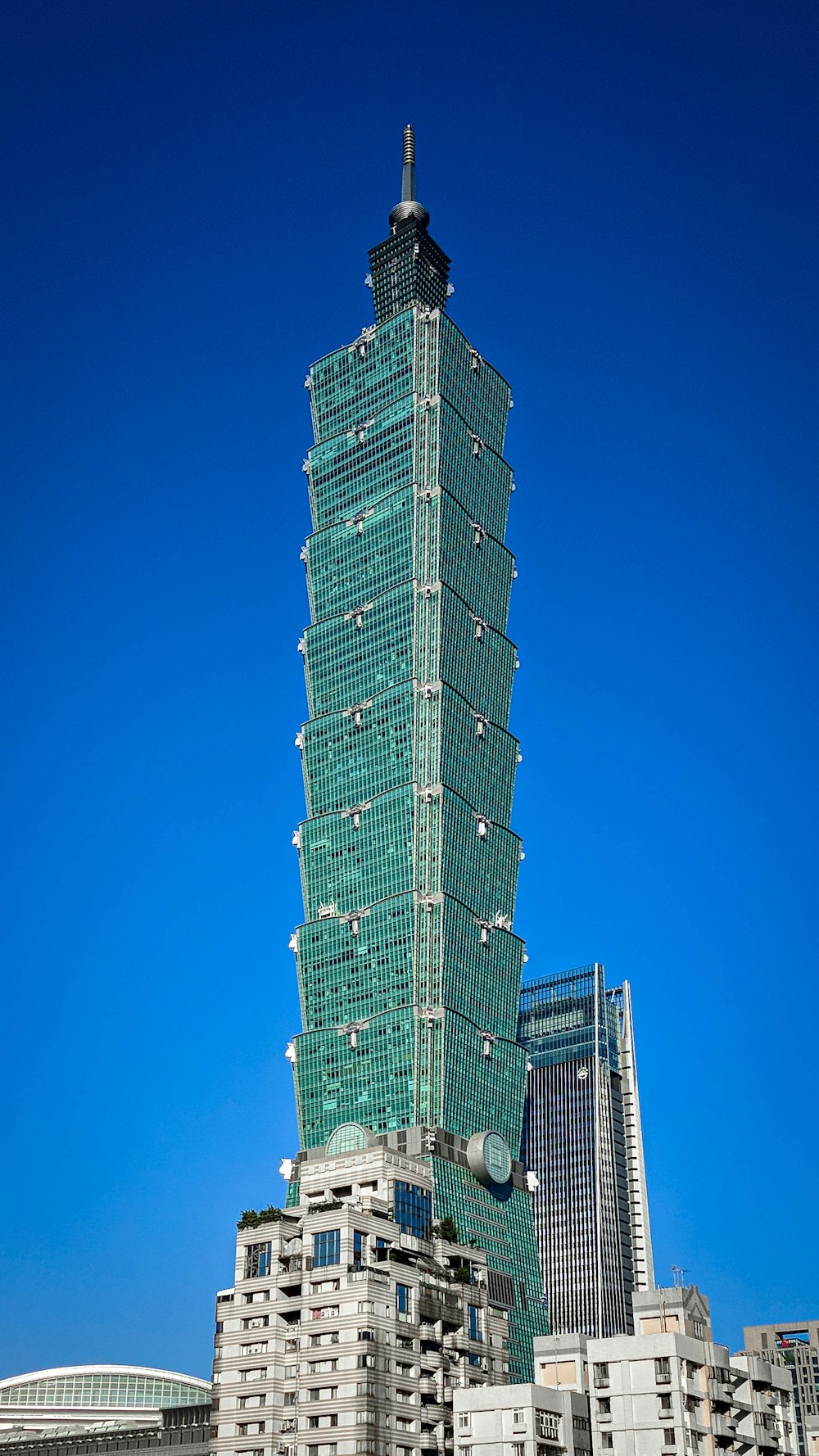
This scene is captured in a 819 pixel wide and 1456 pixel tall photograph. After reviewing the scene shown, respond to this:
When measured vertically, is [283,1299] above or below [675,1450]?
above

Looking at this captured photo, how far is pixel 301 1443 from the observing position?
15962 cm

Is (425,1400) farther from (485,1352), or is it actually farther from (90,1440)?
(90,1440)

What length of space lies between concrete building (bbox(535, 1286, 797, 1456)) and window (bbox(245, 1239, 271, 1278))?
31.3m

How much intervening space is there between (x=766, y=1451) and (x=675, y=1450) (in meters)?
20.2

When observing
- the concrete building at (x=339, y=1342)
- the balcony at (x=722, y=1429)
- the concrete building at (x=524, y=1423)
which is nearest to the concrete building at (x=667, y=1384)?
the balcony at (x=722, y=1429)

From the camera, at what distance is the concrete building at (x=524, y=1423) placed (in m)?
146

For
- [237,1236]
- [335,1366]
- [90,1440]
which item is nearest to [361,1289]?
[335,1366]

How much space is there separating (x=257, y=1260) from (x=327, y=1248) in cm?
1022

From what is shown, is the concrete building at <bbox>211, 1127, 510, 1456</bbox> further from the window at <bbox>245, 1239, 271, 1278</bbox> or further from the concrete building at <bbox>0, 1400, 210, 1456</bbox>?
the concrete building at <bbox>0, 1400, 210, 1456</bbox>

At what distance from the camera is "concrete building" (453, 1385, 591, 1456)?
14612cm

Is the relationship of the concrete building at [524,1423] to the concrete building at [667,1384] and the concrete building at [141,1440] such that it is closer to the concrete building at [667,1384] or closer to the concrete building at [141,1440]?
the concrete building at [667,1384]

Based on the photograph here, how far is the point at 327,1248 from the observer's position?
550 feet

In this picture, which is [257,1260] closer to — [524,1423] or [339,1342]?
[339,1342]

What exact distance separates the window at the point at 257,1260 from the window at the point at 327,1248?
688 cm
